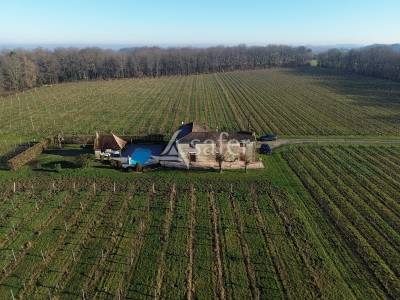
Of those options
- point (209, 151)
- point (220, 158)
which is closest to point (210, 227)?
point (220, 158)

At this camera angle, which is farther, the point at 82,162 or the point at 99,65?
the point at 99,65

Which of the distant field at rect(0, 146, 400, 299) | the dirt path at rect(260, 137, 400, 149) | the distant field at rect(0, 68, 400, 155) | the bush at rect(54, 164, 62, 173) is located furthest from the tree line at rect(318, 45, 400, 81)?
the bush at rect(54, 164, 62, 173)

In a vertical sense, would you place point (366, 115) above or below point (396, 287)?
above

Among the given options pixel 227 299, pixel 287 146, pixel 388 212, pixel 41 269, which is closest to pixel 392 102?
pixel 287 146

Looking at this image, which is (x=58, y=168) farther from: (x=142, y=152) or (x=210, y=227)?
(x=210, y=227)

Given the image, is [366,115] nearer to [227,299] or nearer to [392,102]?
[392,102]
